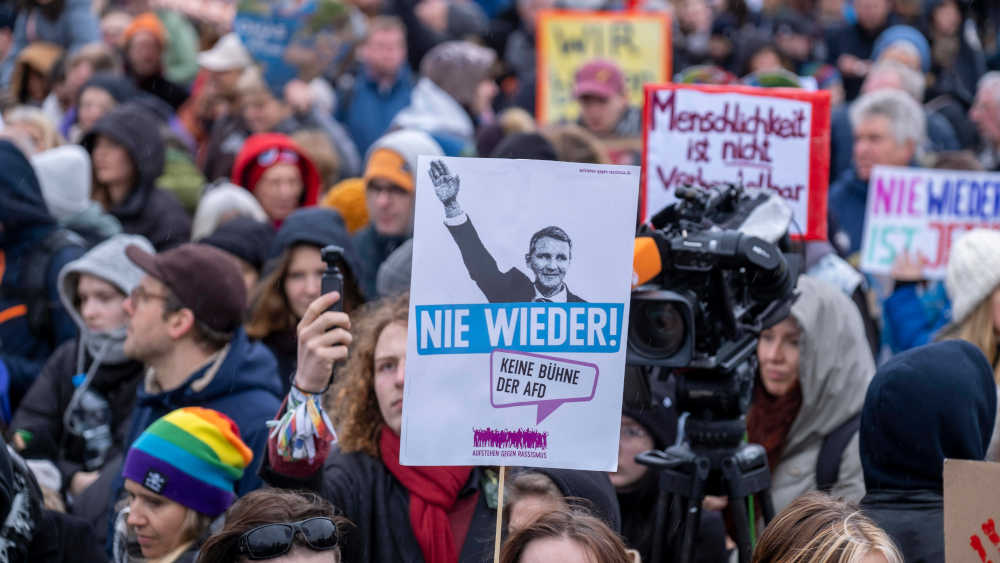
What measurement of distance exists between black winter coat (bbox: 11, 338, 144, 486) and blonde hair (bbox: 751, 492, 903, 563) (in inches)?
110

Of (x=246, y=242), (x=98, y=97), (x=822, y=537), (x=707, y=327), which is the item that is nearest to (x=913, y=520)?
(x=822, y=537)

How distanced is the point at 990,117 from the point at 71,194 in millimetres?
5818

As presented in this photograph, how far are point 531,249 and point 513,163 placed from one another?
203mm

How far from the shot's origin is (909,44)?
9.84 meters

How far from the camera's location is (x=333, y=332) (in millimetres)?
3207

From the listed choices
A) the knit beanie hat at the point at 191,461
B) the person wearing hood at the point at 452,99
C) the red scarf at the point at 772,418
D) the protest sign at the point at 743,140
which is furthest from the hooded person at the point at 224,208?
the red scarf at the point at 772,418

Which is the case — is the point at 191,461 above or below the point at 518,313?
below

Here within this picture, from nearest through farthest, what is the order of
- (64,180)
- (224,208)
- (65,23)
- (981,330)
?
(981,330), (64,180), (224,208), (65,23)

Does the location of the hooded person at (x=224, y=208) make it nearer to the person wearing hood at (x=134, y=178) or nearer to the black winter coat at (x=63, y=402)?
the person wearing hood at (x=134, y=178)

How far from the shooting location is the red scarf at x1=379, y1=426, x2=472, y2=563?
3.39 meters

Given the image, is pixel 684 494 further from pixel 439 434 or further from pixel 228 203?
pixel 228 203

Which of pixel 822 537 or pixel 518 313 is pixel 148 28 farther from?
pixel 822 537

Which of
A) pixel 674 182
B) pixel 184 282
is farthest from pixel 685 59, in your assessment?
pixel 184 282

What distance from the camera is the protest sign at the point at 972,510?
2.71m
